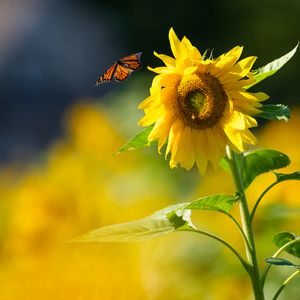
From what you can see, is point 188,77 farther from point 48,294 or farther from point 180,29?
point 180,29

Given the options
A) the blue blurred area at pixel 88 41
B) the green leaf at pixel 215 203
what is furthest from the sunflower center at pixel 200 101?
the blue blurred area at pixel 88 41

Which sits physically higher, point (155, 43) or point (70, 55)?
point (70, 55)

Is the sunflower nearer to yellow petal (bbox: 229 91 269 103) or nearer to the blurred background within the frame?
Answer: yellow petal (bbox: 229 91 269 103)

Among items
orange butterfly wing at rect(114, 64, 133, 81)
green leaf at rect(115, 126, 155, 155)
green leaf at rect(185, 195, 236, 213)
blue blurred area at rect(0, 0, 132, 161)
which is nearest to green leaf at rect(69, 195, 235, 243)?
green leaf at rect(185, 195, 236, 213)

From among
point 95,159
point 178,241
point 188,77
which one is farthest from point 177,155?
point 95,159

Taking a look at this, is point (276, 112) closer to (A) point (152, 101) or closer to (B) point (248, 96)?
(B) point (248, 96)

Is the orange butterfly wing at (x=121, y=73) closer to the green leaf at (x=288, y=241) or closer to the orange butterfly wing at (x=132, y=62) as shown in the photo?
the orange butterfly wing at (x=132, y=62)
